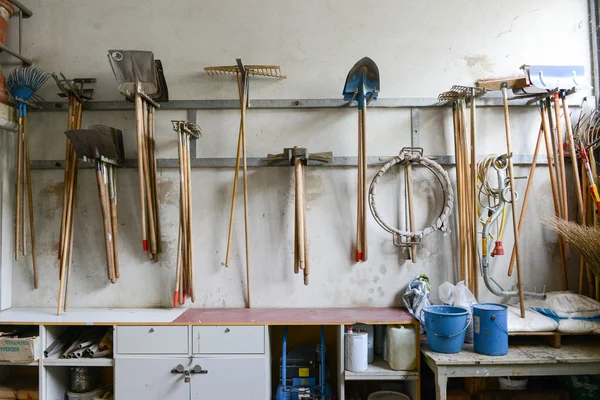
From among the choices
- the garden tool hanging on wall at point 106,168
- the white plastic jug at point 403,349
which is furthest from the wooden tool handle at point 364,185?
the garden tool hanging on wall at point 106,168

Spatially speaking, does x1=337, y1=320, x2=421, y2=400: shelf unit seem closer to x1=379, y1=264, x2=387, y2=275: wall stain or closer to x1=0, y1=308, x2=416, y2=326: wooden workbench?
x1=0, y1=308, x2=416, y2=326: wooden workbench

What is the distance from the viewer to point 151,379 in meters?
2.61

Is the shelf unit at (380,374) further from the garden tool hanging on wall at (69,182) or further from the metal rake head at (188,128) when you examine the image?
the garden tool hanging on wall at (69,182)

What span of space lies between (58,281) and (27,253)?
334 mm

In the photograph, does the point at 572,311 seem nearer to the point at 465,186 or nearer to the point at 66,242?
the point at 465,186

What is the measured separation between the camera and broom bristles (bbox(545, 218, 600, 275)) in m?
2.62

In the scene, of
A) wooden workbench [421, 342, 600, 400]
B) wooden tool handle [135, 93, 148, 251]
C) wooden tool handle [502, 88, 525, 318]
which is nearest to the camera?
wooden workbench [421, 342, 600, 400]

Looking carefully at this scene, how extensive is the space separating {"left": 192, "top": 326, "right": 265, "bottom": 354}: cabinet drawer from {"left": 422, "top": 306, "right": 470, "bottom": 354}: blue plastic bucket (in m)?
1.07

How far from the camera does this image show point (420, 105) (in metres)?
3.11

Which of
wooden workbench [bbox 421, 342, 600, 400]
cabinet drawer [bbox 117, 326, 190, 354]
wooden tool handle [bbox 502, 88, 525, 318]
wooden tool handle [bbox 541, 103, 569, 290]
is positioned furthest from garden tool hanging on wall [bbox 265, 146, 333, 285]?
wooden tool handle [bbox 541, 103, 569, 290]

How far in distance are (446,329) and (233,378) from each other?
138cm

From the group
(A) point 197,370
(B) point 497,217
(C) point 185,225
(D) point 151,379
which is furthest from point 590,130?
(D) point 151,379

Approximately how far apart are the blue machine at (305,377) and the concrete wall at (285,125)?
15.5 inches

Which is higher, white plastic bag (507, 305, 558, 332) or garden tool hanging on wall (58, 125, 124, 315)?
garden tool hanging on wall (58, 125, 124, 315)
